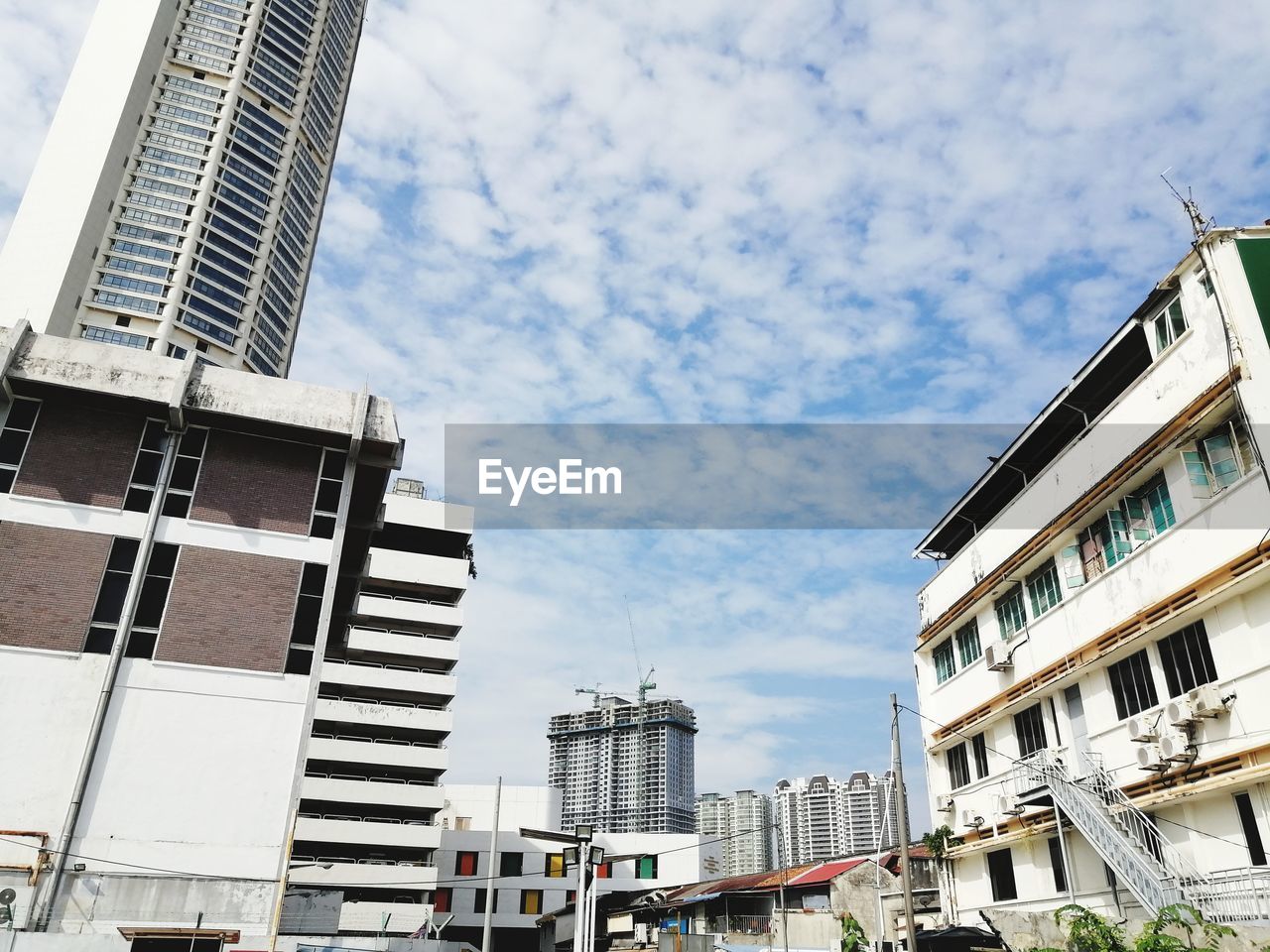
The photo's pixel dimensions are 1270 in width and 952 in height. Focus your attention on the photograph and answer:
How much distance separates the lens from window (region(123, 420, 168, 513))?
1043 inches

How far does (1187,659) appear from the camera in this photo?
19.7 meters

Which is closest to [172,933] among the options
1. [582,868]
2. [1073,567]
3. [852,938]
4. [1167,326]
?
[582,868]

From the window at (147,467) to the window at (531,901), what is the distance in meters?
Result: 57.5

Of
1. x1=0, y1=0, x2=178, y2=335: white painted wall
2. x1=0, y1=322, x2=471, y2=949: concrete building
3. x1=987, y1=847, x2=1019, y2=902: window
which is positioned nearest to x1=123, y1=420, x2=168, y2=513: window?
x1=0, y1=322, x2=471, y2=949: concrete building

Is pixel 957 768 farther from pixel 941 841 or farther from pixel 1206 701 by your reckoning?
pixel 1206 701

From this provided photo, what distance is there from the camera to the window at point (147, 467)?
26.5 metres

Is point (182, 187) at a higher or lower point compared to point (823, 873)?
higher

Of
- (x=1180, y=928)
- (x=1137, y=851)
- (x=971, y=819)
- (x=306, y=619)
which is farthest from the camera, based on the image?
(x=971, y=819)

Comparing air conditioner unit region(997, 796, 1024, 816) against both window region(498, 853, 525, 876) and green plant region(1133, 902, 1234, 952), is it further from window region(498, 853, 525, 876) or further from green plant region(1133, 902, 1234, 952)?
window region(498, 853, 525, 876)

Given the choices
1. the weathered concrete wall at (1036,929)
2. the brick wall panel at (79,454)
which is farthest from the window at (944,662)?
the brick wall panel at (79,454)

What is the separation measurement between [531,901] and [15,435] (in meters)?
59.9

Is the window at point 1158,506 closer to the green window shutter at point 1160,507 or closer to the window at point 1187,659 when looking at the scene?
the green window shutter at point 1160,507

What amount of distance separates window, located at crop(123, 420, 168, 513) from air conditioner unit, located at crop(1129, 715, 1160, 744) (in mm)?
26329

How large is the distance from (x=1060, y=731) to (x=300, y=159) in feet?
344
